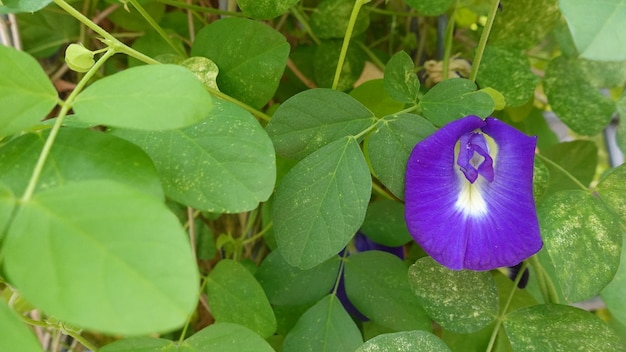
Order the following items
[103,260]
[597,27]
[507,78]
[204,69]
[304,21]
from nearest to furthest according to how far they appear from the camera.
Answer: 1. [103,260]
2. [597,27]
3. [204,69]
4. [507,78]
5. [304,21]

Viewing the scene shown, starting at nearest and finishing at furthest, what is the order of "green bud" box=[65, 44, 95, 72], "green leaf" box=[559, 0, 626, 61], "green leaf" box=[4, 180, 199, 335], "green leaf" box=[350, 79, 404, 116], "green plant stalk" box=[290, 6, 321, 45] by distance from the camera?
"green leaf" box=[4, 180, 199, 335], "green leaf" box=[559, 0, 626, 61], "green bud" box=[65, 44, 95, 72], "green leaf" box=[350, 79, 404, 116], "green plant stalk" box=[290, 6, 321, 45]

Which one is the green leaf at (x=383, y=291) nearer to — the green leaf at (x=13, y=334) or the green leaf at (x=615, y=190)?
the green leaf at (x=615, y=190)

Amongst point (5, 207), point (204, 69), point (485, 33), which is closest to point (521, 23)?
point (485, 33)

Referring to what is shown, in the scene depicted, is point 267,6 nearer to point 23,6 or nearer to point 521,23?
point 23,6

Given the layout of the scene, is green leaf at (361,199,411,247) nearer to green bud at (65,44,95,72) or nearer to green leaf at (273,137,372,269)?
green leaf at (273,137,372,269)

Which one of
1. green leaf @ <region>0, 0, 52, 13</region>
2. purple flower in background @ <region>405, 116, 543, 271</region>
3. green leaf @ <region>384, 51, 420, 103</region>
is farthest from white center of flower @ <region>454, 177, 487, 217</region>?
green leaf @ <region>0, 0, 52, 13</region>

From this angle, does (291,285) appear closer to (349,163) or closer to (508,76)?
(349,163)

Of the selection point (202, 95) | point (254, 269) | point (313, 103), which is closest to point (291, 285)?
point (254, 269)
